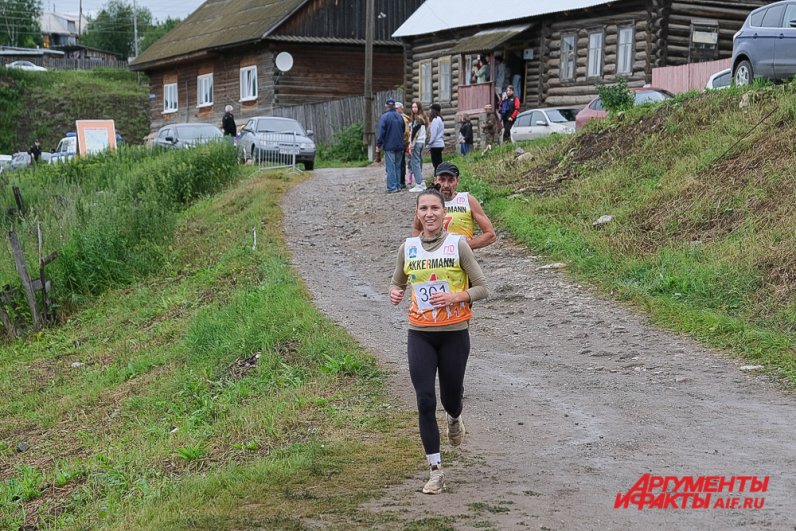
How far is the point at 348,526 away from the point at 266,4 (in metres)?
40.3

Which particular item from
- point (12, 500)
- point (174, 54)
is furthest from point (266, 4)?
point (12, 500)

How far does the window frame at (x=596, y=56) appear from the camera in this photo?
3006 cm

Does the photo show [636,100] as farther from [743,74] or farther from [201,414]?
[201,414]

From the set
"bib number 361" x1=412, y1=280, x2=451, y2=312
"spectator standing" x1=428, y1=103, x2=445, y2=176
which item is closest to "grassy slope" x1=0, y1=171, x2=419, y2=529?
"bib number 361" x1=412, y1=280, x2=451, y2=312

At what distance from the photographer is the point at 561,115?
28.1 meters

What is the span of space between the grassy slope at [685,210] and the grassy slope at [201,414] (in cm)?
374

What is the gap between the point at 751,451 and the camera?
7246mm

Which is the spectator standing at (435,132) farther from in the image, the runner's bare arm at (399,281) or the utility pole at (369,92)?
the runner's bare arm at (399,281)

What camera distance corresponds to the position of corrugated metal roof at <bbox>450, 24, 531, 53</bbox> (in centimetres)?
3186

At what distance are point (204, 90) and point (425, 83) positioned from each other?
1284 centimetres

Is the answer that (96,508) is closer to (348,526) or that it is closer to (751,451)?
(348,526)

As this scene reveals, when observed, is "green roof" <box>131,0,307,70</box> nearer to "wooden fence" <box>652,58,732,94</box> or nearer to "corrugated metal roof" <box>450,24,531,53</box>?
"corrugated metal roof" <box>450,24,531,53</box>

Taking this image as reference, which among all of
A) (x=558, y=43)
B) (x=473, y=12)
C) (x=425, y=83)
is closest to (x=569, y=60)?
(x=558, y=43)

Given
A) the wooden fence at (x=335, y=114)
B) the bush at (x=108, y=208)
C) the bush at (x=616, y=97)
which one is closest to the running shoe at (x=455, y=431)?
the bush at (x=108, y=208)
